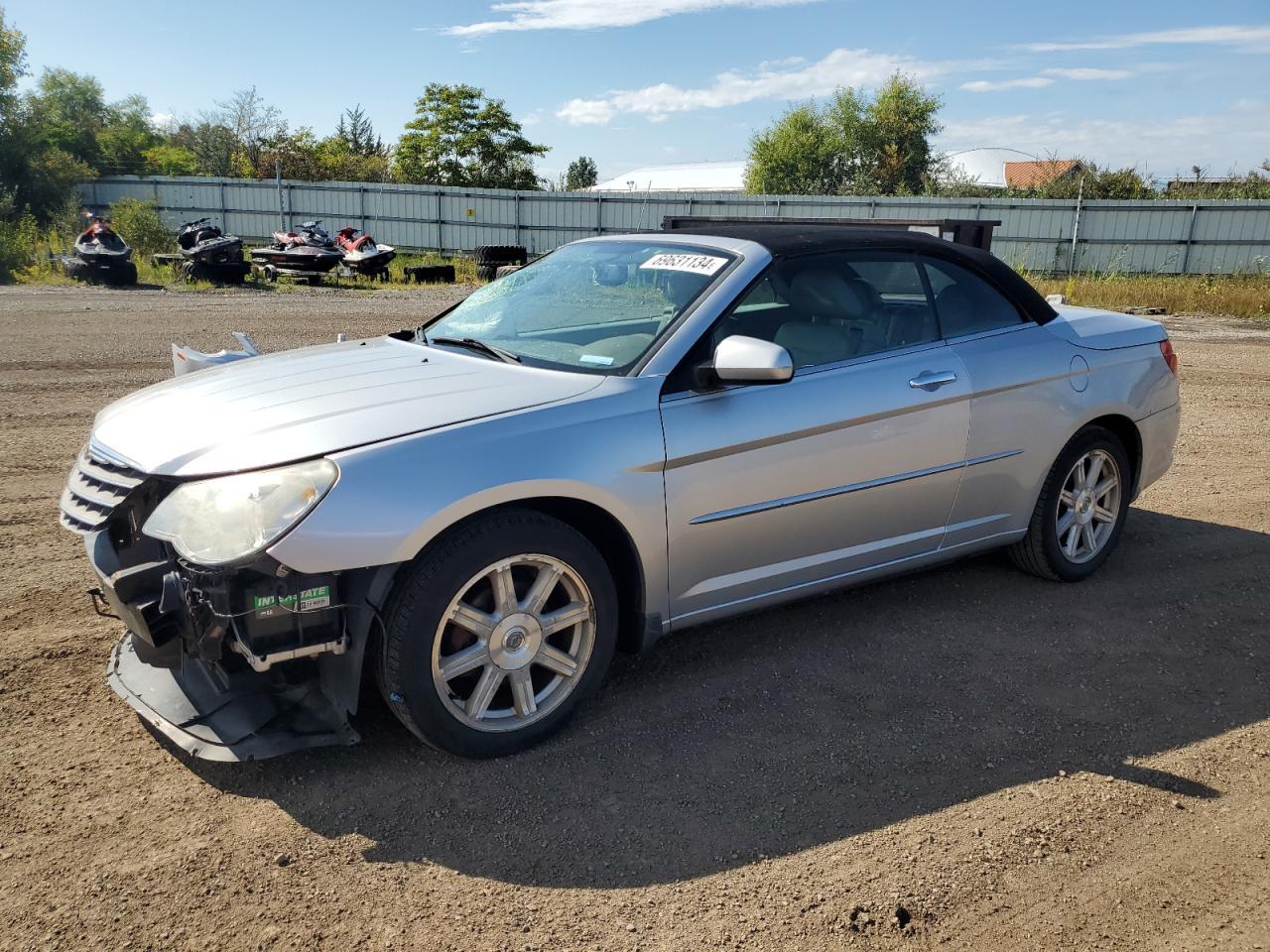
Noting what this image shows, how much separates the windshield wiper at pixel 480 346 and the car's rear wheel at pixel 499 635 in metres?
0.85

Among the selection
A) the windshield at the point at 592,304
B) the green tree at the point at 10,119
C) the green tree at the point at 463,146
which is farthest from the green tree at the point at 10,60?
the windshield at the point at 592,304

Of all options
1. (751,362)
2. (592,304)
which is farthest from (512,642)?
(592,304)

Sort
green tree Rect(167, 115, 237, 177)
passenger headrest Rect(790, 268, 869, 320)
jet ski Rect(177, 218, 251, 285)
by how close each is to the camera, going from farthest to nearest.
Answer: green tree Rect(167, 115, 237, 177) < jet ski Rect(177, 218, 251, 285) < passenger headrest Rect(790, 268, 869, 320)

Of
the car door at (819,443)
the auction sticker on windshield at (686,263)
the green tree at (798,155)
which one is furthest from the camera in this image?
the green tree at (798,155)

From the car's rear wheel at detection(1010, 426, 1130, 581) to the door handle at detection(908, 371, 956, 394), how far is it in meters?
0.92

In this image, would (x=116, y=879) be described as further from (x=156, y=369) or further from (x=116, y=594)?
(x=156, y=369)

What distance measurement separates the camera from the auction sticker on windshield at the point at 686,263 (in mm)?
3888

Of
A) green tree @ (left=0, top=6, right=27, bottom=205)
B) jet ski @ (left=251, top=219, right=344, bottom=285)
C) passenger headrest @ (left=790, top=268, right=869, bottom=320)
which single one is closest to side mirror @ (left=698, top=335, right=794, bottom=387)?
passenger headrest @ (left=790, top=268, right=869, bottom=320)

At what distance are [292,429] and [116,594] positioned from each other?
69cm

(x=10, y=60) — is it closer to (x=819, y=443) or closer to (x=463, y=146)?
(x=463, y=146)

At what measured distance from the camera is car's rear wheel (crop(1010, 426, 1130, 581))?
186 inches

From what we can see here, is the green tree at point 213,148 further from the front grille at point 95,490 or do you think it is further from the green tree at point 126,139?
the front grille at point 95,490

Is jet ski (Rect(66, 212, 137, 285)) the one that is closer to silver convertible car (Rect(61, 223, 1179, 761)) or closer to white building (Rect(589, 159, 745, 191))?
silver convertible car (Rect(61, 223, 1179, 761))

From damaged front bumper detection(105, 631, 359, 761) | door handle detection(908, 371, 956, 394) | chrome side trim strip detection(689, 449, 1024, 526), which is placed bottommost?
damaged front bumper detection(105, 631, 359, 761)
